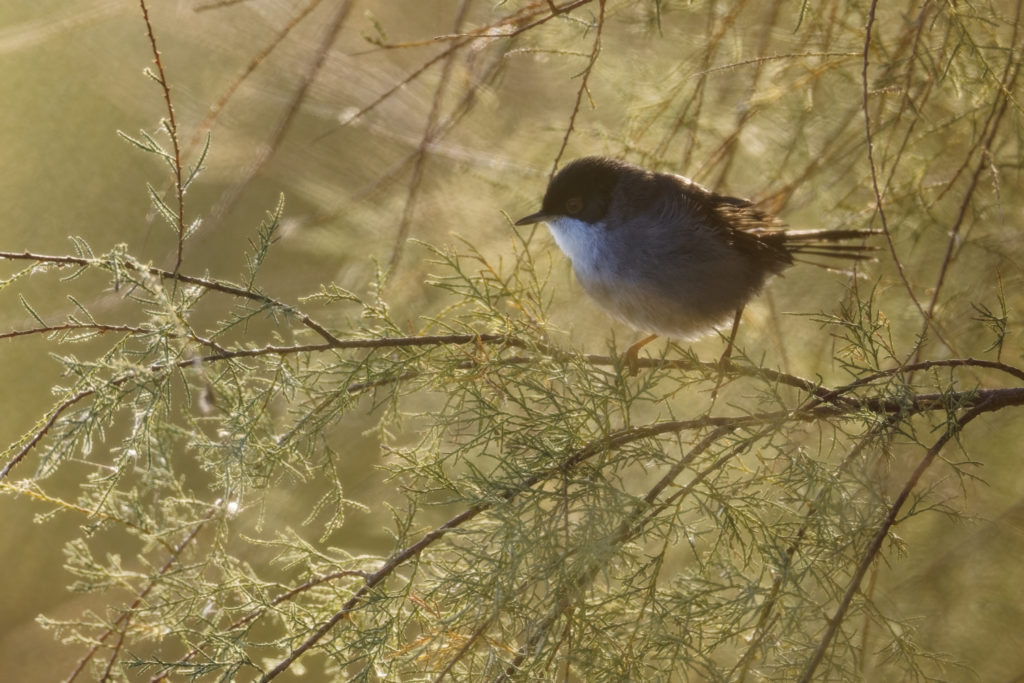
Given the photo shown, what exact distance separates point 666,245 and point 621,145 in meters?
0.51

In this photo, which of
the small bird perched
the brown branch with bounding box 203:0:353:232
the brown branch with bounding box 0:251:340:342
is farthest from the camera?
A: the small bird perched

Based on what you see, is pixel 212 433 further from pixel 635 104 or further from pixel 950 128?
pixel 950 128

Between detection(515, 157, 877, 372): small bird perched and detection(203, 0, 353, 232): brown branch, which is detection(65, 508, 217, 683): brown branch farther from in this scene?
detection(515, 157, 877, 372): small bird perched

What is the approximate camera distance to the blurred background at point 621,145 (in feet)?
6.95

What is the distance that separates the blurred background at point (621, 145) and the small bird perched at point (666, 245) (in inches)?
3.5

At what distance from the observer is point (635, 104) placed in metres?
2.55

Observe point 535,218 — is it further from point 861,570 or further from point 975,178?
point 861,570

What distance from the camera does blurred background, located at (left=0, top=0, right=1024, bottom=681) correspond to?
83.4 inches

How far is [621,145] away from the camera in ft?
9.16

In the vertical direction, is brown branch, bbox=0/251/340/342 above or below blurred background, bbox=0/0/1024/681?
below

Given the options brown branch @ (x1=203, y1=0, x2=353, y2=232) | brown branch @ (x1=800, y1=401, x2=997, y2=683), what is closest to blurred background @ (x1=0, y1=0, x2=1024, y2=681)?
brown branch @ (x1=203, y1=0, x2=353, y2=232)

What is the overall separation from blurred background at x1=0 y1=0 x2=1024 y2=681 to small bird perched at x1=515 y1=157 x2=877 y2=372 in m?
0.09

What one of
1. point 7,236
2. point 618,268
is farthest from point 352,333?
point 7,236

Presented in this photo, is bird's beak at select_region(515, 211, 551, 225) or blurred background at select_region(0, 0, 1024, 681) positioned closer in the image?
blurred background at select_region(0, 0, 1024, 681)
